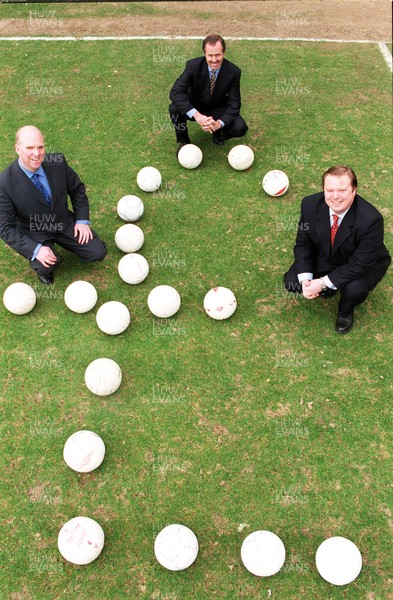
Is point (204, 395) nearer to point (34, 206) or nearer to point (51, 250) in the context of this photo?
point (51, 250)

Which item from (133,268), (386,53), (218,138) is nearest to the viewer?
(133,268)

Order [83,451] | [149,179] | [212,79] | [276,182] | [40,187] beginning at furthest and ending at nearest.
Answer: [212,79]
[149,179]
[276,182]
[40,187]
[83,451]

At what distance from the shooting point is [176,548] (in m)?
4.33

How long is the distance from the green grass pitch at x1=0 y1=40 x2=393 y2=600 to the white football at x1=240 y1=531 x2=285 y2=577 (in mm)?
186

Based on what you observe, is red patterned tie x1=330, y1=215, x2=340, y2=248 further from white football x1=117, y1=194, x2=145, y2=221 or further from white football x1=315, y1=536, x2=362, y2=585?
white football x1=315, y1=536, x2=362, y2=585

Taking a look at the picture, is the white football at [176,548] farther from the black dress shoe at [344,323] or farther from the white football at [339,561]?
the black dress shoe at [344,323]

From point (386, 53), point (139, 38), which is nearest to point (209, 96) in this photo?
point (139, 38)

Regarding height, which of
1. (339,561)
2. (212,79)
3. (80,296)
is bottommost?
(339,561)

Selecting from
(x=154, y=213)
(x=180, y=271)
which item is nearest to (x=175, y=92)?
(x=154, y=213)

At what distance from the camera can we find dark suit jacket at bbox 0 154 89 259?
5852 millimetres

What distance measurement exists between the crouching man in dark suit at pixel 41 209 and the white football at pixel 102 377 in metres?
1.59

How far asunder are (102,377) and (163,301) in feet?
4.13

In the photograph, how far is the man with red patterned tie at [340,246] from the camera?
5129 mm

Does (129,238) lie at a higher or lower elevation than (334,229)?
lower
